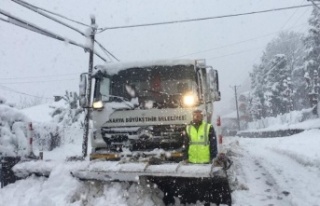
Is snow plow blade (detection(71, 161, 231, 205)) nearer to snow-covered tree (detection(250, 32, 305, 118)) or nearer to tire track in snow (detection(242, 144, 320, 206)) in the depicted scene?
tire track in snow (detection(242, 144, 320, 206))

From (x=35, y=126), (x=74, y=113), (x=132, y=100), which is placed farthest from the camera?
(x=74, y=113)

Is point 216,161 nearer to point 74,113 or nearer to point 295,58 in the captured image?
point 74,113

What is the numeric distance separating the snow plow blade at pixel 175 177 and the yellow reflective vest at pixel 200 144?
2.06 feet

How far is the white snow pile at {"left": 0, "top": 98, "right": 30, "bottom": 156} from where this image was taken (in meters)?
13.9

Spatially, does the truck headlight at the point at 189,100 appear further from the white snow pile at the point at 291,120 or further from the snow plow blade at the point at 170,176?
the white snow pile at the point at 291,120

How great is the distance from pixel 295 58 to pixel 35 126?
53.5 metres

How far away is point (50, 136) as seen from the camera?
Result: 67.1 feet

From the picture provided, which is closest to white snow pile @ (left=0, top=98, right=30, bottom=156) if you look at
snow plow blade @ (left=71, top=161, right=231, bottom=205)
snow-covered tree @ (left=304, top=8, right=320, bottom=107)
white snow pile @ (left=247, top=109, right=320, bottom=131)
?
snow plow blade @ (left=71, top=161, right=231, bottom=205)

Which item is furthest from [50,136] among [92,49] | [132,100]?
[132,100]

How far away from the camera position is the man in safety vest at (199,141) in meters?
6.58

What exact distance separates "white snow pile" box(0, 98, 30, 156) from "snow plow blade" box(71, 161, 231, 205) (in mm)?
8459

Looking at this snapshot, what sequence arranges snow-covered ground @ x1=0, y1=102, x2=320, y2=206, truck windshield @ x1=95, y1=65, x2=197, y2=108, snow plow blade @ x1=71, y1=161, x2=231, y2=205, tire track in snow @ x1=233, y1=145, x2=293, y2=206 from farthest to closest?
truck windshield @ x1=95, y1=65, x2=197, y2=108 → tire track in snow @ x1=233, y1=145, x2=293, y2=206 → snow-covered ground @ x1=0, y1=102, x2=320, y2=206 → snow plow blade @ x1=71, y1=161, x2=231, y2=205

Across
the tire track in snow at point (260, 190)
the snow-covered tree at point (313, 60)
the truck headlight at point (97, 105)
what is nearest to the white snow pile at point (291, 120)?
the snow-covered tree at point (313, 60)

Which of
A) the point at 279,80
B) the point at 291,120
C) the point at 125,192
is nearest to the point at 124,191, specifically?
the point at 125,192
